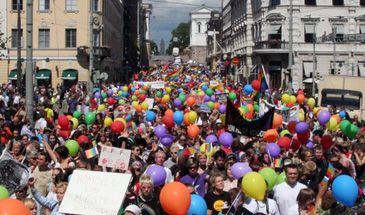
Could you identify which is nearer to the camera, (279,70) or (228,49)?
(279,70)

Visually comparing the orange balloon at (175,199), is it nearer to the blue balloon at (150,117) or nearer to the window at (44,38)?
the blue balloon at (150,117)

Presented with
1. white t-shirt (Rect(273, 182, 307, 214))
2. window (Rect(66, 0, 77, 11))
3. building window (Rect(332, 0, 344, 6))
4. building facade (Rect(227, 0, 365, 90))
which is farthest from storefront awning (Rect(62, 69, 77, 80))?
white t-shirt (Rect(273, 182, 307, 214))

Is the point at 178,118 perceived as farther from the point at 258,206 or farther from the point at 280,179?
the point at 258,206

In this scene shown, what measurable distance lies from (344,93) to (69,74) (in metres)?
30.7

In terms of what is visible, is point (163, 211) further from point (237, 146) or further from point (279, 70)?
point (279, 70)

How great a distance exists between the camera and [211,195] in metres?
8.91

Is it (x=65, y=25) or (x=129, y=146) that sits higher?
(x=65, y=25)

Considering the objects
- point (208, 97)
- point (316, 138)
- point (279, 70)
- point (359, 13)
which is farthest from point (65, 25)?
point (316, 138)

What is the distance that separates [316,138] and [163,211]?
22.3 feet

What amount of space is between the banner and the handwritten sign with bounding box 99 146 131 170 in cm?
428

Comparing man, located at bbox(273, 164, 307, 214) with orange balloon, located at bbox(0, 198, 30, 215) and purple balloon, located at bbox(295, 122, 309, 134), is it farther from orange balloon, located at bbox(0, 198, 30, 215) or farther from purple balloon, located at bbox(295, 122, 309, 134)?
purple balloon, located at bbox(295, 122, 309, 134)

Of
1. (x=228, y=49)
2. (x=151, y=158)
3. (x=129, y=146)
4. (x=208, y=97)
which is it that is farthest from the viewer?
(x=228, y=49)

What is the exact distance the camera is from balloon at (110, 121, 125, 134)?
1511cm

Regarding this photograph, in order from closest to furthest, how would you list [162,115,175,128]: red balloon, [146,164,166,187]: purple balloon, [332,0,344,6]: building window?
[146,164,166,187]: purple balloon
[162,115,175,128]: red balloon
[332,0,344,6]: building window
